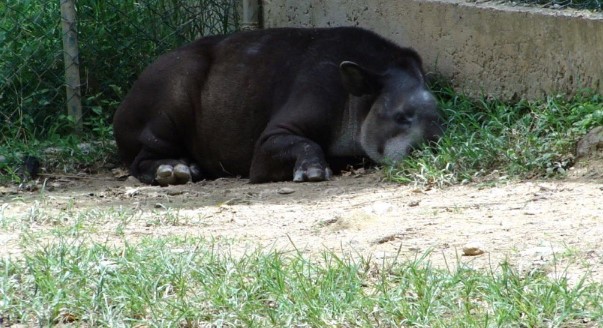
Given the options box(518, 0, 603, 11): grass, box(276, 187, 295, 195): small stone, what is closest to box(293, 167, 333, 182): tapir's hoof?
box(276, 187, 295, 195): small stone

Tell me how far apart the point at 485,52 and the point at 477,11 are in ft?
1.00

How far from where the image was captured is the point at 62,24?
920 centimetres

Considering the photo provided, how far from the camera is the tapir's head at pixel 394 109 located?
25.7ft

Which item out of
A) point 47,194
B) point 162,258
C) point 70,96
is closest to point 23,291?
point 162,258

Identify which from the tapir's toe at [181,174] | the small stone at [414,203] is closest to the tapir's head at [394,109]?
the tapir's toe at [181,174]

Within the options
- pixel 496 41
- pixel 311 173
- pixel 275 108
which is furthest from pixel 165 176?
pixel 496 41

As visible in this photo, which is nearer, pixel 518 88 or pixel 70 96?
pixel 518 88

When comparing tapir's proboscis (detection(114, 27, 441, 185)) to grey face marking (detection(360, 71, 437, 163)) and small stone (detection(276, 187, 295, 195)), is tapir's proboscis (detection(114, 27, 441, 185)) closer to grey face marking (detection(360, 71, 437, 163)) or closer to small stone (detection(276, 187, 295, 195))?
grey face marking (detection(360, 71, 437, 163))

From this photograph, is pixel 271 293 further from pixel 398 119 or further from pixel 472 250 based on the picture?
pixel 398 119

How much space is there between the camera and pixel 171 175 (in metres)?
8.37

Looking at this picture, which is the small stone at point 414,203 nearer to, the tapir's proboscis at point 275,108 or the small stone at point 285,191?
the small stone at point 285,191

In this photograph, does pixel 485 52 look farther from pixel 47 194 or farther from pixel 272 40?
pixel 47 194

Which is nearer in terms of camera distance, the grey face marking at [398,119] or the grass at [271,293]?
the grass at [271,293]

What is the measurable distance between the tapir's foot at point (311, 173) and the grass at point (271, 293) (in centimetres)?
286
